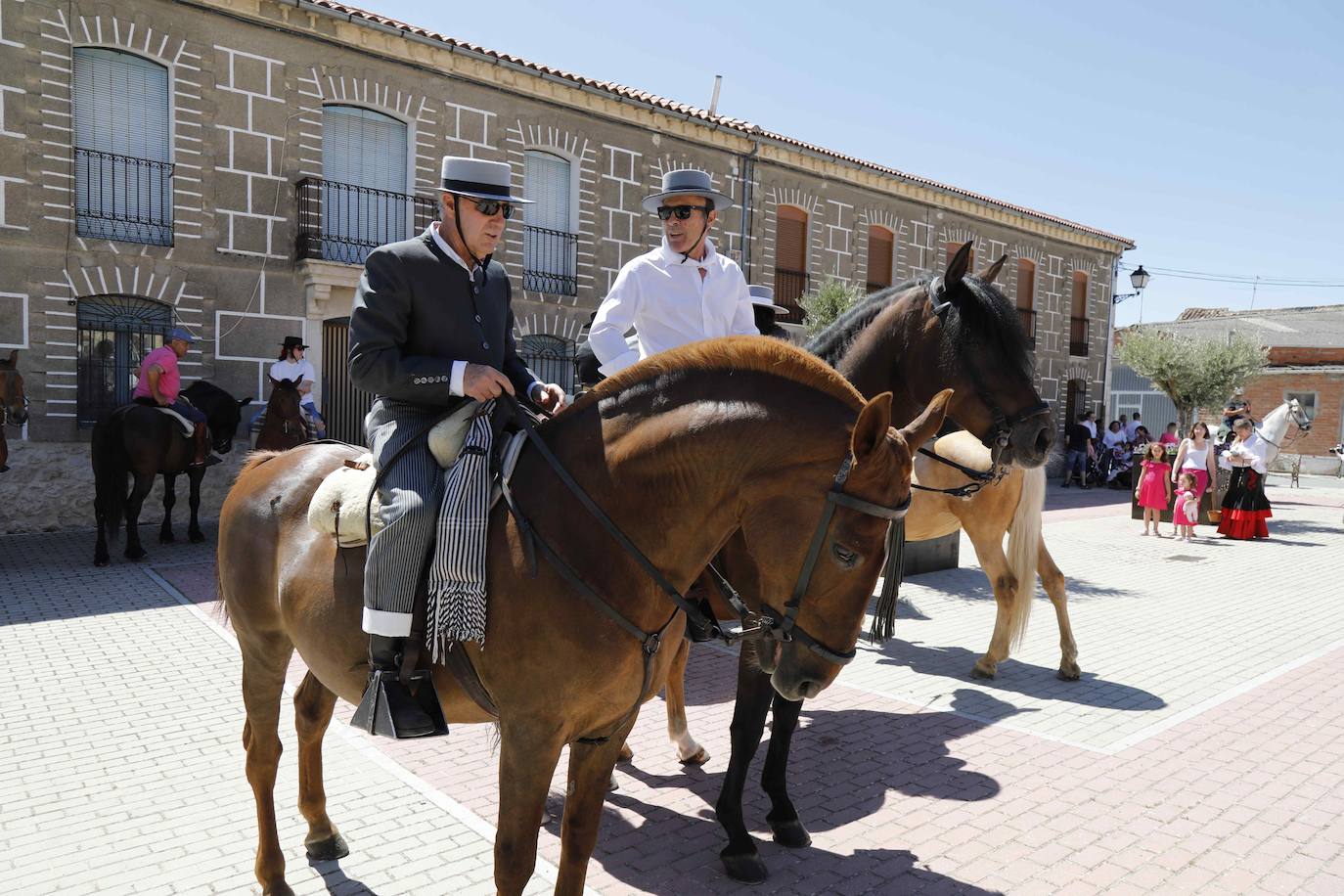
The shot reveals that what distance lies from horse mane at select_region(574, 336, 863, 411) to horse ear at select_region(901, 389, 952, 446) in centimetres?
15

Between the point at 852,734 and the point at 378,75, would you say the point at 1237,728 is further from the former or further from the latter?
the point at 378,75

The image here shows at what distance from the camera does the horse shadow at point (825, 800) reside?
11.6 ft

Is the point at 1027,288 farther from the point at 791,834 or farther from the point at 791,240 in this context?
the point at 791,834

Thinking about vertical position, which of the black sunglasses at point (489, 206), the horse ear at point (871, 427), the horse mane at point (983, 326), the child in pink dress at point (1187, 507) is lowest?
the child in pink dress at point (1187, 507)

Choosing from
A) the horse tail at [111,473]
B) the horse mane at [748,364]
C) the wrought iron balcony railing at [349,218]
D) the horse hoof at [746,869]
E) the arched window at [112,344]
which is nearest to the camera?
the horse mane at [748,364]

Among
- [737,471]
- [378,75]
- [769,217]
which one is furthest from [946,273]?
[769,217]

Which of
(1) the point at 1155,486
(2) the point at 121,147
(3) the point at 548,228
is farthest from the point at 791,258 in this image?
(2) the point at 121,147

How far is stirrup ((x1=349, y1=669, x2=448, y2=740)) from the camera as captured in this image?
2.46 m

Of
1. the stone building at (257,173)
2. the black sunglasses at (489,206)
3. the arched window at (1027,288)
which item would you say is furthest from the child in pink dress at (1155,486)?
the black sunglasses at (489,206)

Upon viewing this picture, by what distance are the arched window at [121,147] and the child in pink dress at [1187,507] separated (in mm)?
17109

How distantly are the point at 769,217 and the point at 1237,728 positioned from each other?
1665 cm

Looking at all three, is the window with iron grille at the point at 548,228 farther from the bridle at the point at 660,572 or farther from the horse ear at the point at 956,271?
the bridle at the point at 660,572

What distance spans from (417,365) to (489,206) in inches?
24.0

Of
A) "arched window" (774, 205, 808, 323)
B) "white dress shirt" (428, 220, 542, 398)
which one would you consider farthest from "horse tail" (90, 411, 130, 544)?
"arched window" (774, 205, 808, 323)
